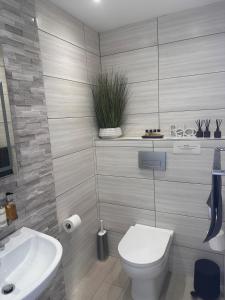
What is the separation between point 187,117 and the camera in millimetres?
2055

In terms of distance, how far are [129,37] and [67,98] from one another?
3.09 ft

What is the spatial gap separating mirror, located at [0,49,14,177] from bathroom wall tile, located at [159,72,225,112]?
55.4 inches

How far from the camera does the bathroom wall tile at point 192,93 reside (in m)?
1.91

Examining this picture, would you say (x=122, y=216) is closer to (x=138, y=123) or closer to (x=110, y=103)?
(x=138, y=123)

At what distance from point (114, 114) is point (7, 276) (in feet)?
5.11

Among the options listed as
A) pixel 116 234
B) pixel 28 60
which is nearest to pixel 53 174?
pixel 28 60

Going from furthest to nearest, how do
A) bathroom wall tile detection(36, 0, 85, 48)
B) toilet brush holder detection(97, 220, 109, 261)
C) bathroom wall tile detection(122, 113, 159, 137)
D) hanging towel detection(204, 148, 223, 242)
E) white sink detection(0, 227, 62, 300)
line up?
toilet brush holder detection(97, 220, 109, 261) < bathroom wall tile detection(122, 113, 159, 137) < bathroom wall tile detection(36, 0, 85, 48) < white sink detection(0, 227, 62, 300) < hanging towel detection(204, 148, 223, 242)

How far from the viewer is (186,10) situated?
190 centimetres

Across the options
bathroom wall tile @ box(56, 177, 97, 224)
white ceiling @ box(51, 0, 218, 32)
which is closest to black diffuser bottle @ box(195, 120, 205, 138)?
white ceiling @ box(51, 0, 218, 32)

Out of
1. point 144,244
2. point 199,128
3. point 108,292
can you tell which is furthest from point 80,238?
point 199,128

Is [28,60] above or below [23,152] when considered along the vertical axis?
above

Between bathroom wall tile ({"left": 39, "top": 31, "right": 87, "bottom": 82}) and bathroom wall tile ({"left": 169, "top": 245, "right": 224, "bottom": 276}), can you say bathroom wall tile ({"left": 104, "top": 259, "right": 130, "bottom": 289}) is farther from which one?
bathroom wall tile ({"left": 39, "top": 31, "right": 87, "bottom": 82})

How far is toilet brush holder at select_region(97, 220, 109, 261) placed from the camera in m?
2.31

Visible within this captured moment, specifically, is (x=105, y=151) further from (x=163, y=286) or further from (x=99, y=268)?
(x=163, y=286)
